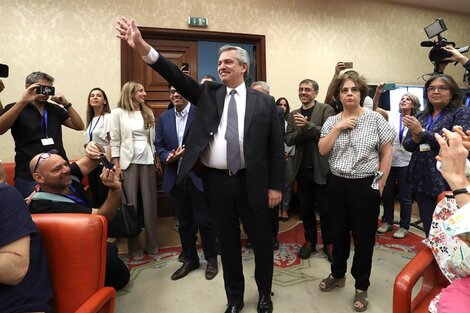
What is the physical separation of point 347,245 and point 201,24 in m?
3.15

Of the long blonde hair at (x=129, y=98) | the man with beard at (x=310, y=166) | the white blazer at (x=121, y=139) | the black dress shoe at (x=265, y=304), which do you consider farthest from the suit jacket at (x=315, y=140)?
the white blazer at (x=121, y=139)

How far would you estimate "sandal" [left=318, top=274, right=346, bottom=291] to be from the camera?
81.4 inches

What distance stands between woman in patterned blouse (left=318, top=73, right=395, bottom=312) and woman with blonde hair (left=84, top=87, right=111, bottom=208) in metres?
1.92

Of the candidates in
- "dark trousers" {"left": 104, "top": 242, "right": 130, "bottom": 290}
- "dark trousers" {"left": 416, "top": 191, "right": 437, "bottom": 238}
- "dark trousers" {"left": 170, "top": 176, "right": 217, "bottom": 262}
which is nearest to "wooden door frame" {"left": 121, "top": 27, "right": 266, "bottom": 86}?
"dark trousers" {"left": 170, "top": 176, "right": 217, "bottom": 262}

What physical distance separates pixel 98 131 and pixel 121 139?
42cm

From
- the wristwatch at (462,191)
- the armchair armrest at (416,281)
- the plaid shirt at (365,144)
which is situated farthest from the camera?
the plaid shirt at (365,144)

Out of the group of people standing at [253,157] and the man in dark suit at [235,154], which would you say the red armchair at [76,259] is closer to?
the group of people standing at [253,157]

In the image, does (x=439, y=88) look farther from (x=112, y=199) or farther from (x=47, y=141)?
(x=47, y=141)

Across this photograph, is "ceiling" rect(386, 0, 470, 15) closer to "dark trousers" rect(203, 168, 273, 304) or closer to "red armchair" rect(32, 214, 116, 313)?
"dark trousers" rect(203, 168, 273, 304)

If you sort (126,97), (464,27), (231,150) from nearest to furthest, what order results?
1. (231,150)
2. (126,97)
3. (464,27)

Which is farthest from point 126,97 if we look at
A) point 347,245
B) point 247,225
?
point 347,245

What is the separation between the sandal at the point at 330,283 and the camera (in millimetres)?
2068

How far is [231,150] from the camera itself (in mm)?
1631

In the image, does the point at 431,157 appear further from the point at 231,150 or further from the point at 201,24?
the point at 201,24
